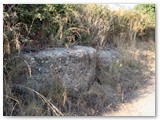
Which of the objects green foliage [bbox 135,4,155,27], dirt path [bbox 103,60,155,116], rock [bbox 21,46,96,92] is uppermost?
green foliage [bbox 135,4,155,27]

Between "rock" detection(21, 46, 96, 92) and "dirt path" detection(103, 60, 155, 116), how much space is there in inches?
15.2

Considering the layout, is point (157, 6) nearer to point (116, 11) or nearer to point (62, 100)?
point (116, 11)

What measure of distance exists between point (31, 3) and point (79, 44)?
57cm

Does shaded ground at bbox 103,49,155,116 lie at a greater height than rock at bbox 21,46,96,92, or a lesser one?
lesser

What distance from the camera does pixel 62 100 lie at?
4137mm

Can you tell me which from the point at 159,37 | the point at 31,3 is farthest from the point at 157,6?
the point at 31,3

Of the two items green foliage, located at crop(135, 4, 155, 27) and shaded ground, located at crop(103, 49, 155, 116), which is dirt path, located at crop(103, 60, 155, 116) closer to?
shaded ground, located at crop(103, 49, 155, 116)

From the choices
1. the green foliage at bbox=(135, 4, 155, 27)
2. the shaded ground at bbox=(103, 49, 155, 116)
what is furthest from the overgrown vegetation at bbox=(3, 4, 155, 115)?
the shaded ground at bbox=(103, 49, 155, 116)

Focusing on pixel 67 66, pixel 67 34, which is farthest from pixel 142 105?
pixel 67 34

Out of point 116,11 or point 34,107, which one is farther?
point 116,11

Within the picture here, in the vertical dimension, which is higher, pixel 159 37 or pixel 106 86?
pixel 159 37

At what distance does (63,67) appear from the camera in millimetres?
4227

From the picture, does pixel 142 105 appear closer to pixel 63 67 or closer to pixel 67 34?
pixel 63 67

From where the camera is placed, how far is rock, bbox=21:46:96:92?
4.17 metres
